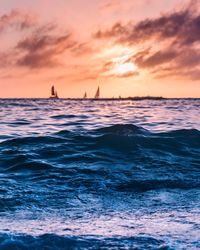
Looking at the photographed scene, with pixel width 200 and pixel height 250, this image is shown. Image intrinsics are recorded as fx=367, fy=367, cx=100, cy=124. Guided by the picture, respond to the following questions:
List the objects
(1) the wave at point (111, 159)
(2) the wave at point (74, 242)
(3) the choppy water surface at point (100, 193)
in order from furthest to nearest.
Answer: (1) the wave at point (111, 159)
(3) the choppy water surface at point (100, 193)
(2) the wave at point (74, 242)

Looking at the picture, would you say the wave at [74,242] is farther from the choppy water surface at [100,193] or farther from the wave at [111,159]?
the wave at [111,159]

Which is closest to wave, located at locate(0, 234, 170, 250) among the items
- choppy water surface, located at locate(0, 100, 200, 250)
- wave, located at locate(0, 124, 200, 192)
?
choppy water surface, located at locate(0, 100, 200, 250)

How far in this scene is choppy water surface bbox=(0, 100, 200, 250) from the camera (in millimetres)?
4281

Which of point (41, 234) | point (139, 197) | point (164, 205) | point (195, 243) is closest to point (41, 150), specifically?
point (139, 197)

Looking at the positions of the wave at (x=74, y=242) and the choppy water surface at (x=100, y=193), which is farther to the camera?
the choppy water surface at (x=100, y=193)

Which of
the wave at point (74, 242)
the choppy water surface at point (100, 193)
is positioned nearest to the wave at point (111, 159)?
the choppy water surface at point (100, 193)

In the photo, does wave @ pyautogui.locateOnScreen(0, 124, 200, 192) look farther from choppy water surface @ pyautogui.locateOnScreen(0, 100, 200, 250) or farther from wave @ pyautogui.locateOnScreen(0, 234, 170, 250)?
wave @ pyautogui.locateOnScreen(0, 234, 170, 250)

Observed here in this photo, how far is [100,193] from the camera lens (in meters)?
6.98

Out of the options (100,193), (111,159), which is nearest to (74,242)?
(100,193)

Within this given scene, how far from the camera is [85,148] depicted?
40.4ft

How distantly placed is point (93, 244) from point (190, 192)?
3303 mm

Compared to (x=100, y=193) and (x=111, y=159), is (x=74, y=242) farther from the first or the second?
(x=111, y=159)

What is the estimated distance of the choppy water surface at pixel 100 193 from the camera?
428cm

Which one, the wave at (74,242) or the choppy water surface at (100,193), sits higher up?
the wave at (74,242)
